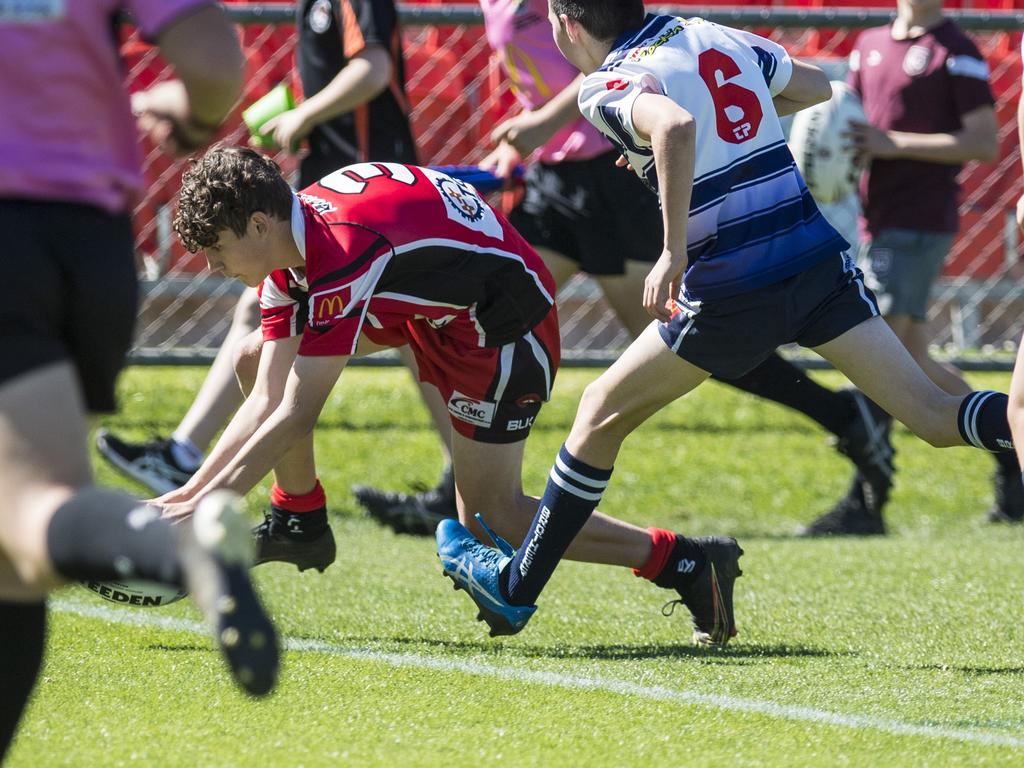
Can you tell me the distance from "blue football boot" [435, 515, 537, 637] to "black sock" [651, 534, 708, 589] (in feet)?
1.57

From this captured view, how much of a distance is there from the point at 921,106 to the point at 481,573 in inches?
139

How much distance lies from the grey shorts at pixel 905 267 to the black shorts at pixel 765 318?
2600 millimetres

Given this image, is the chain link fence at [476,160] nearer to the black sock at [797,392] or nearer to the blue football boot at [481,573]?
the black sock at [797,392]

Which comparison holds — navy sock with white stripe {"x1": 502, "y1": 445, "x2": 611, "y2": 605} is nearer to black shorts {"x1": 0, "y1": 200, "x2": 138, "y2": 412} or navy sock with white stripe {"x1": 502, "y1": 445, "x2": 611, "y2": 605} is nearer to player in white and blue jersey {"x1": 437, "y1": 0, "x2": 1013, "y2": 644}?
player in white and blue jersey {"x1": 437, "y1": 0, "x2": 1013, "y2": 644}

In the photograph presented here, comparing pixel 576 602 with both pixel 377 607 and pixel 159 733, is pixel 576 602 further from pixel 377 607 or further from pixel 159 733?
pixel 159 733

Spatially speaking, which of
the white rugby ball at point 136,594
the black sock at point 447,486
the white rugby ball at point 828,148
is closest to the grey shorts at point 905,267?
the white rugby ball at point 828,148

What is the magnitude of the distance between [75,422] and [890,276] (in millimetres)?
4734

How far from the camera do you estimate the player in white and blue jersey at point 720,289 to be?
12.5 feet

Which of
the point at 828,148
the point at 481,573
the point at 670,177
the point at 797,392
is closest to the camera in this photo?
the point at 670,177

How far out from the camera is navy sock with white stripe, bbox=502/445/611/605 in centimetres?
392

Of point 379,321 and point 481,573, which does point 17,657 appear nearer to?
point 481,573

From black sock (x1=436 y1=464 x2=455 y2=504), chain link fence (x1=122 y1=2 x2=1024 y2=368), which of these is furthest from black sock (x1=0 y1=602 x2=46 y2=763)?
chain link fence (x1=122 y1=2 x2=1024 y2=368)

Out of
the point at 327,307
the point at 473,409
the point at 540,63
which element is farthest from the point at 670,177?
the point at 540,63

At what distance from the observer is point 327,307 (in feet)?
12.1
